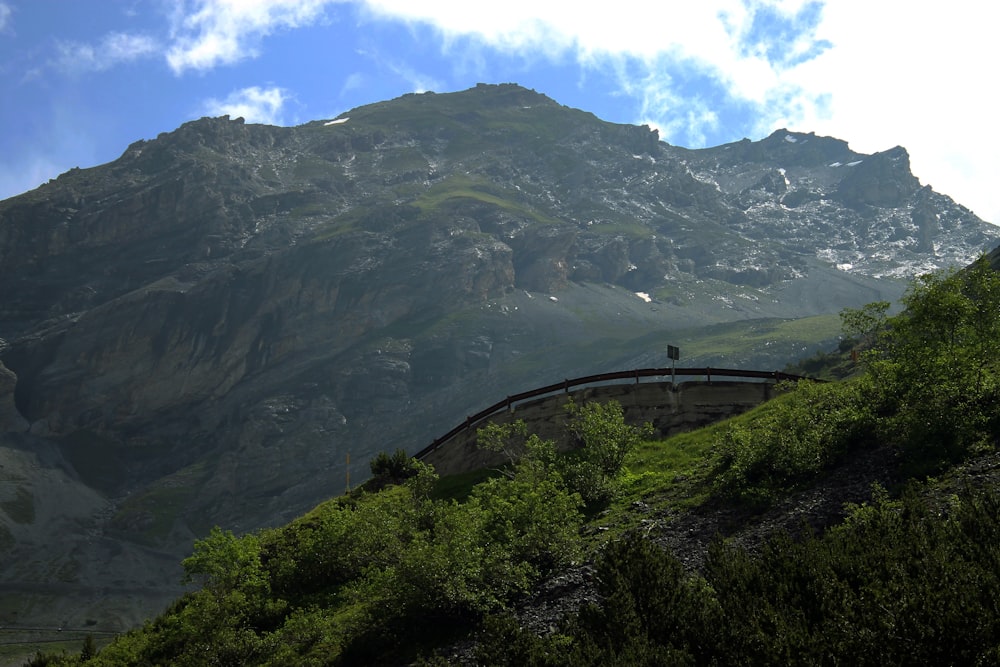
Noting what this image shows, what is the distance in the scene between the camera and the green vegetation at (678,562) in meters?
13.4

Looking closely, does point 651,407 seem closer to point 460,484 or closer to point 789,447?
point 460,484

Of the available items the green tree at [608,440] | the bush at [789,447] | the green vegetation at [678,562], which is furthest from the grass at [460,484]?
the bush at [789,447]

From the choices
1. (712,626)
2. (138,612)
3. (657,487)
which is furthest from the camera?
(138,612)

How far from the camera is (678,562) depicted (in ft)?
57.7

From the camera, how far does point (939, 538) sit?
14734mm

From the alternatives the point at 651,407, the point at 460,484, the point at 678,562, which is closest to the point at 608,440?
the point at 651,407

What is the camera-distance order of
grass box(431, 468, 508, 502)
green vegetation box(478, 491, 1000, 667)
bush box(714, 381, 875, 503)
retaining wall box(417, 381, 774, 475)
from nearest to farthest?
1. green vegetation box(478, 491, 1000, 667)
2. bush box(714, 381, 875, 503)
3. grass box(431, 468, 508, 502)
4. retaining wall box(417, 381, 774, 475)

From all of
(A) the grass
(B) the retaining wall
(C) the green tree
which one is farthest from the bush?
(A) the grass

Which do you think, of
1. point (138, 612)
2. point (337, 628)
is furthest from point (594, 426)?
point (138, 612)

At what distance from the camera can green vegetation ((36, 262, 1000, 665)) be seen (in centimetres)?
1341

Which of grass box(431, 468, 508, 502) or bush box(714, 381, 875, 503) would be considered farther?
grass box(431, 468, 508, 502)

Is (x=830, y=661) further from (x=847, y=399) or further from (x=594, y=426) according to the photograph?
(x=594, y=426)

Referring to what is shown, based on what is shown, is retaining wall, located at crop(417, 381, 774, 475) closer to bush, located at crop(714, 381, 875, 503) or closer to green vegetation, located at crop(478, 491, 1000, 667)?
bush, located at crop(714, 381, 875, 503)

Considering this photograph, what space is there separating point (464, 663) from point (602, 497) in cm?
887
